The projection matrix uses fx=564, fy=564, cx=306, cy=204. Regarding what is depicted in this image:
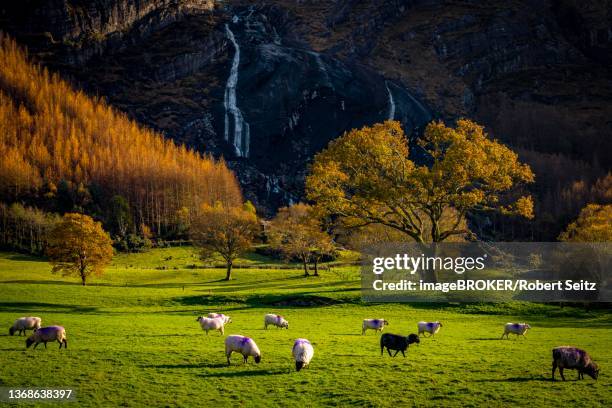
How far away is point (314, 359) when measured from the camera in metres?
28.2

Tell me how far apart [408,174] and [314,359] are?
31.6 meters

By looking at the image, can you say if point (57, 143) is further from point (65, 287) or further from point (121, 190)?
point (65, 287)

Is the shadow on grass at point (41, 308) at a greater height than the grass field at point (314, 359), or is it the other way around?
the grass field at point (314, 359)

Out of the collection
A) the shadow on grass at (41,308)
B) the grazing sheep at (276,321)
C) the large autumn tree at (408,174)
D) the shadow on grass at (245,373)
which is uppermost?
the large autumn tree at (408,174)

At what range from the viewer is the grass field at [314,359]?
22.1 meters

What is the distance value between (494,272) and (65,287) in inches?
1995

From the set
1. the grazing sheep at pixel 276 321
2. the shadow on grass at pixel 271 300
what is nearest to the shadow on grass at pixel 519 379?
the grazing sheep at pixel 276 321

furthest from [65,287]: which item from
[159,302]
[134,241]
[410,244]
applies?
Answer: [134,241]

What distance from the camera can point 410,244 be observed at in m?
82.0

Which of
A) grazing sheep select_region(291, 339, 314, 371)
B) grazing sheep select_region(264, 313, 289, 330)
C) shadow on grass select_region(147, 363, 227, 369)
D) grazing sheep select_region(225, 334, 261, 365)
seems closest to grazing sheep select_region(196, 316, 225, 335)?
grazing sheep select_region(264, 313, 289, 330)

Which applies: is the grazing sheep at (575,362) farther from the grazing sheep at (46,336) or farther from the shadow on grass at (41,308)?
the shadow on grass at (41,308)

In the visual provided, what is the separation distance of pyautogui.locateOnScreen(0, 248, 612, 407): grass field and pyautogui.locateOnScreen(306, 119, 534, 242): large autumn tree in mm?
9877

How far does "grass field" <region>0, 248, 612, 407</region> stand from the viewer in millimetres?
22109

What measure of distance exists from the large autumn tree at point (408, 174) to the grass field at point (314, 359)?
988cm
